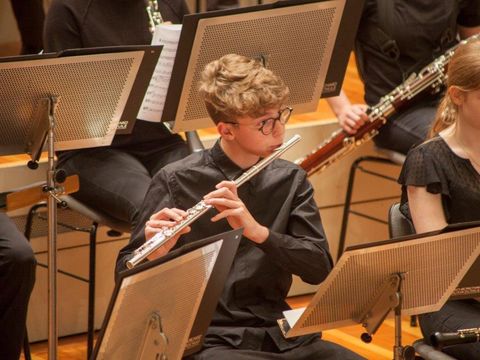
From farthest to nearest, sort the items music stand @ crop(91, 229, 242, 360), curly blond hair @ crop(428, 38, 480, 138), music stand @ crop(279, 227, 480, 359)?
curly blond hair @ crop(428, 38, 480, 138) → music stand @ crop(279, 227, 480, 359) → music stand @ crop(91, 229, 242, 360)

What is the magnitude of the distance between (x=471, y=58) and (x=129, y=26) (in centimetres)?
121

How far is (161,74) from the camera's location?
10.0ft

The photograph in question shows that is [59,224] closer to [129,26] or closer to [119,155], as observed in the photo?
[119,155]

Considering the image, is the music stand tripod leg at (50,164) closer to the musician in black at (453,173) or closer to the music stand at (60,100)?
→ the music stand at (60,100)

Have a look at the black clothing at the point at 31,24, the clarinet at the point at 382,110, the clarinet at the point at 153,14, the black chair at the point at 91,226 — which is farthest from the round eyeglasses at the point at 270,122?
the black clothing at the point at 31,24

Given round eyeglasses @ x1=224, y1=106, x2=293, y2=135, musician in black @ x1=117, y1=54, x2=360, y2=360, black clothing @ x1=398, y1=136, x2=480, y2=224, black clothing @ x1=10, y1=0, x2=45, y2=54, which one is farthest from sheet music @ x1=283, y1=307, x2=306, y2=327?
black clothing @ x1=10, y1=0, x2=45, y2=54

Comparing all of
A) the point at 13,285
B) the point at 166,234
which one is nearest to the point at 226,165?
the point at 166,234

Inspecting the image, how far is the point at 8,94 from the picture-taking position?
2.66 meters

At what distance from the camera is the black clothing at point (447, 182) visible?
2.62m

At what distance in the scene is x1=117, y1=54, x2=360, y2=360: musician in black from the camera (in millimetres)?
2406

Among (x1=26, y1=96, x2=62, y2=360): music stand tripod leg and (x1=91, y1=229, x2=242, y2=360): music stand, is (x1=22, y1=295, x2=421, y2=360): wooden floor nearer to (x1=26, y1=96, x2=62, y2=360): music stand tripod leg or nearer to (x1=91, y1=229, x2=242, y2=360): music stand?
(x1=26, y1=96, x2=62, y2=360): music stand tripod leg

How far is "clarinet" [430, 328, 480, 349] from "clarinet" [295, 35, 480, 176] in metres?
1.43

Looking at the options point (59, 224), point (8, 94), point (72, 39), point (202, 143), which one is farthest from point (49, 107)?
point (202, 143)

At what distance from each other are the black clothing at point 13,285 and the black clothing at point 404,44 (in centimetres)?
154
